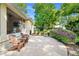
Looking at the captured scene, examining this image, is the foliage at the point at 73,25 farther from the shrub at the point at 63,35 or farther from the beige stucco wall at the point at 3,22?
the beige stucco wall at the point at 3,22

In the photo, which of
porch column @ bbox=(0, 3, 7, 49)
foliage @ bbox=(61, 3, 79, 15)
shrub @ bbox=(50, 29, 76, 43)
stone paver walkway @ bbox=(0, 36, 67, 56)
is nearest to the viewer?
stone paver walkway @ bbox=(0, 36, 67, 56)

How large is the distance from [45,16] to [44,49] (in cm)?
127

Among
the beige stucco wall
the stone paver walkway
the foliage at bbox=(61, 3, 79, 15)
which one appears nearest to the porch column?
the beige stucco wall

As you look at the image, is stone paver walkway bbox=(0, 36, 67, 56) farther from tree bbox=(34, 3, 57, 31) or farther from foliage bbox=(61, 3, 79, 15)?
foliage bbox=(61, 3, 79, 15)

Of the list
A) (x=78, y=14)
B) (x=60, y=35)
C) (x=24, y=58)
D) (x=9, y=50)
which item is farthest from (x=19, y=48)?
(x=78, y=14)

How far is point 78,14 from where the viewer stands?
7145 millimetres

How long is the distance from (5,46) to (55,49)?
75.6 inches

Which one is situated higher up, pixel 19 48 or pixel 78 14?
pixel 78 14

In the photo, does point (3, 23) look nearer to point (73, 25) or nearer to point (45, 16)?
point (45, 16)

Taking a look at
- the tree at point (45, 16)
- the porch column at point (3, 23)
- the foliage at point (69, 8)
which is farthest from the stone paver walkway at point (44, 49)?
the foliage at point (69, 8)

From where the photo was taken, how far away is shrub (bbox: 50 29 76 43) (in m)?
7.16

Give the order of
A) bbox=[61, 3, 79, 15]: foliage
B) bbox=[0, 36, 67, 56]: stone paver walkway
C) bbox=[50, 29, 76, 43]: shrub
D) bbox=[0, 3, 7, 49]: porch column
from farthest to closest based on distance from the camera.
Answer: bbox=[50, 29, 76, 43]: shrub, bbox=[0, 3, 7, 49]: porch column, bbox=[61, 3, 79, 15]: foliage, bbox=[0, 36, 67, 56]: stone paver walkway

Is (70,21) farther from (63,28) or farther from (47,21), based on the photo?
(47,21)

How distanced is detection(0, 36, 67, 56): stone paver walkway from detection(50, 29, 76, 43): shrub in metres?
0.20
